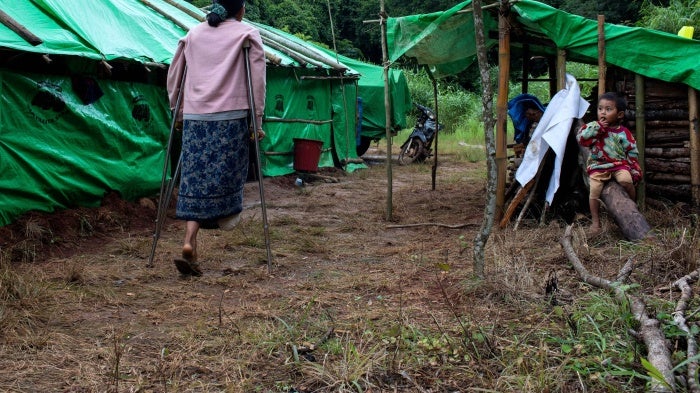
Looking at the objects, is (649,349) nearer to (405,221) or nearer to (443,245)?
(443,245)

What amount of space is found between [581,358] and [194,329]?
73.2 inches

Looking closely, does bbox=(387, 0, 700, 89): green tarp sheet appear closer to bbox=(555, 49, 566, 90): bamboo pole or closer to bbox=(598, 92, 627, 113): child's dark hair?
bbox=(555, 49, 566, 90): bamboo pole

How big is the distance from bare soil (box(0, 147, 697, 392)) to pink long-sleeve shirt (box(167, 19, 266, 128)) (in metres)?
1.20

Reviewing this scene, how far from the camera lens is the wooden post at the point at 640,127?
5.80 m

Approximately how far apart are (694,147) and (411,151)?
30.2 ft

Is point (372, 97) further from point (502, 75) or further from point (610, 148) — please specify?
point (610, 148)

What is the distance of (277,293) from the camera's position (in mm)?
4180

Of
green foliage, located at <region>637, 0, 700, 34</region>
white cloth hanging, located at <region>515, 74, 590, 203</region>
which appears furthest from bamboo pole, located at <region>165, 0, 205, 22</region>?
green foliage, located at <region>637, 0, 700, 34</region>

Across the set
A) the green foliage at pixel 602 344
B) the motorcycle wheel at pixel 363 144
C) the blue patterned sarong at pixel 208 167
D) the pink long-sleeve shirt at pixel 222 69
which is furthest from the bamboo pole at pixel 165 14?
the green foliage at pixel 602 344

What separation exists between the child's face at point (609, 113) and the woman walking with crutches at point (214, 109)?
2.83 m

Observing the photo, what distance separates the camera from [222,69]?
4.58 m

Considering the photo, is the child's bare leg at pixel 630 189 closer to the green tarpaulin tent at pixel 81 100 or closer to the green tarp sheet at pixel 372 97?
the green tarpaulin tent at pixel 81 100

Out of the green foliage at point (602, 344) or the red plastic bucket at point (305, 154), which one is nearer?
the green foliage at point (602, 344)

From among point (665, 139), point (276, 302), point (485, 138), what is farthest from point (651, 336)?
point (665, 139)
